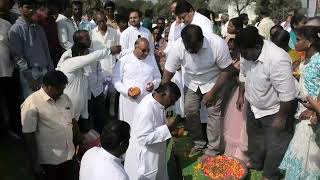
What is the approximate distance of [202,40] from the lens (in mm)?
5660

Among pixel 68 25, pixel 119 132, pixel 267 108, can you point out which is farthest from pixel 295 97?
pixel 68 25

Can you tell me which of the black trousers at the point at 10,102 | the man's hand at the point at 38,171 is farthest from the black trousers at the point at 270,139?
the black trousers at the point at 10,102

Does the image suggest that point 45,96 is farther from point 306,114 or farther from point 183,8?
point 183,8

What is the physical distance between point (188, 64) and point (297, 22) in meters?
2.52

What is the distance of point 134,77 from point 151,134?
6.03 feet

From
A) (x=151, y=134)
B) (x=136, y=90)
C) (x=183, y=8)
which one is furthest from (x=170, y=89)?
(x=183, y=8)

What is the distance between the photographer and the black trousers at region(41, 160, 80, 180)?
15.4 ft

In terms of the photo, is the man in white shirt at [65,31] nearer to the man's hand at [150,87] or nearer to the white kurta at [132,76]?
the white kurta at [132,76]

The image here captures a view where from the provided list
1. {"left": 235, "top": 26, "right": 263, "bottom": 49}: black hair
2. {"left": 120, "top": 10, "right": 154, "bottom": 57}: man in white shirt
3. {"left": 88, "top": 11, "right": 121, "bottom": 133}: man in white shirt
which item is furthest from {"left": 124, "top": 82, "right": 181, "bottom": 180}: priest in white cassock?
{"left": 120, "top": 10, "right": 154, "bottom": 57}: man in white shirt

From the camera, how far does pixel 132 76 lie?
6328mm

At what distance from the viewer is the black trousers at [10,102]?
641 centimetres

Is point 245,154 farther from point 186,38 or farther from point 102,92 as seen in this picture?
point 102,92

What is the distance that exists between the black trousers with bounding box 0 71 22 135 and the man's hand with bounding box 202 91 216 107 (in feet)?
8.96

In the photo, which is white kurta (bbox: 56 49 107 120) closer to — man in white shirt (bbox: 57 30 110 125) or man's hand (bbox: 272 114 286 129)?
man in white shirt (bbox: 57 30 110 125)
